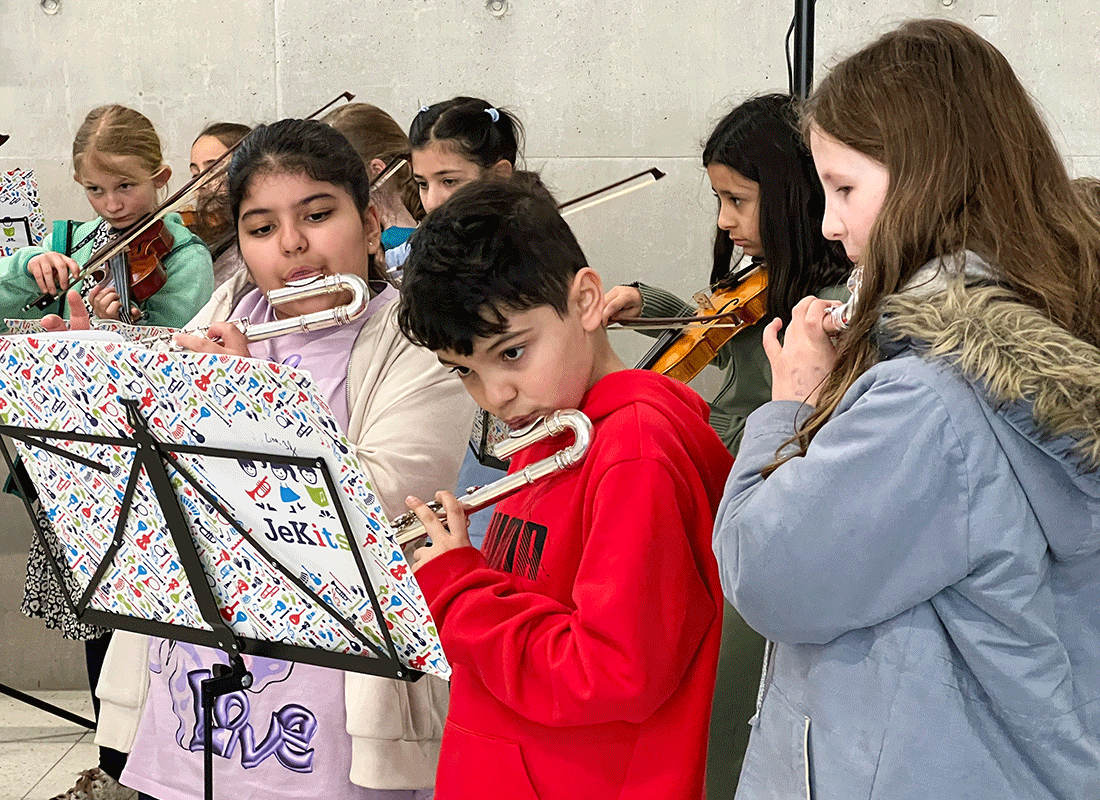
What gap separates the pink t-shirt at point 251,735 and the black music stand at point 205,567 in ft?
0.63

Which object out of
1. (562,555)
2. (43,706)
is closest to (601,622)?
(562,555)

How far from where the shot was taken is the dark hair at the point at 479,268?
1.26 meters

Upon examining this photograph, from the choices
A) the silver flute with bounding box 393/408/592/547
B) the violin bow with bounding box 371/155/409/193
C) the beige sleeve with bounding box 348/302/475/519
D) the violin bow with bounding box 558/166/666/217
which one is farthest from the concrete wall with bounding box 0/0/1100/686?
the silver flute with bounding box 393/408/592/547

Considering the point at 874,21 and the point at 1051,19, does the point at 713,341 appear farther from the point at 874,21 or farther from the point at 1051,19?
the point at 1051,19

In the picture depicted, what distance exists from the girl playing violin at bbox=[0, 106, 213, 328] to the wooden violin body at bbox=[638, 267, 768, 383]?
1068 mm

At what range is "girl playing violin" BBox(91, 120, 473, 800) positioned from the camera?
1.44 metres

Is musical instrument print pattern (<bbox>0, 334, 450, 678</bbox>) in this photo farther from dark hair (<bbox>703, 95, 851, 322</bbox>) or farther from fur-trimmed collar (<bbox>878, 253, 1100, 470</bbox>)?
dark hair (<bbox>703, 95, 851, 322</bbox>)

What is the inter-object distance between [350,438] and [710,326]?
2.85ft

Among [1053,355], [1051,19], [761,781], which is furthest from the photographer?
[1051,19]

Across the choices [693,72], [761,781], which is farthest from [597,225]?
[761,781]

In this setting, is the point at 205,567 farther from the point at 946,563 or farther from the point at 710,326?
the point at 710,326

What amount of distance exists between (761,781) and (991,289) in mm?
505

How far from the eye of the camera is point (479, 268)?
1.26m

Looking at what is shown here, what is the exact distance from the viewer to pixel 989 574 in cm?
97
